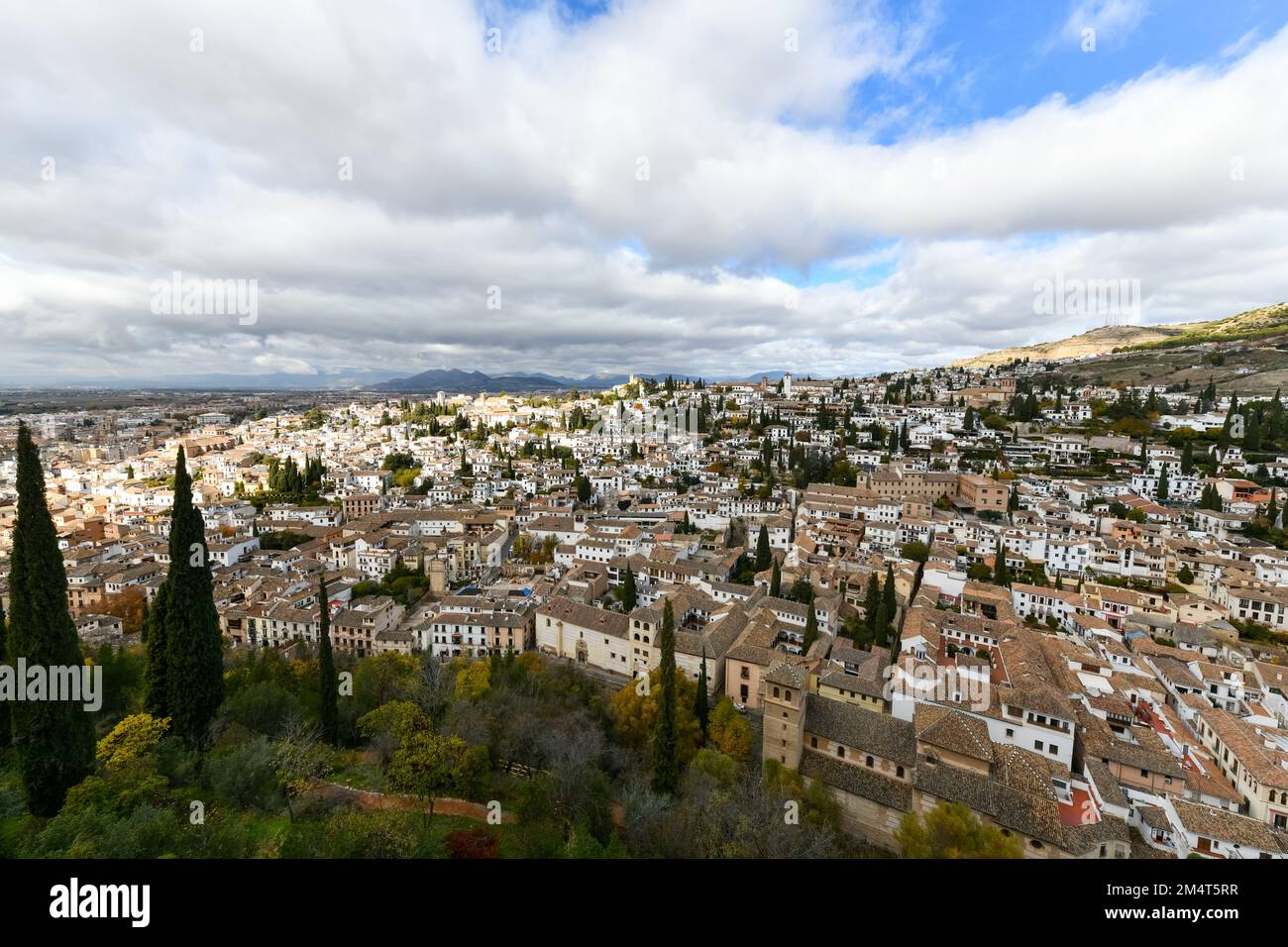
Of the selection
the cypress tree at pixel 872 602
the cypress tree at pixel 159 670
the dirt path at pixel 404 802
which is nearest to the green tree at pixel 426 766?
the dirt path at pixel 404 802

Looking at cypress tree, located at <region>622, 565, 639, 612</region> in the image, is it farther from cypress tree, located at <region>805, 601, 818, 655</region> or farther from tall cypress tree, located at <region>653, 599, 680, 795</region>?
tall cypress tree, located at <region>653, 599, 680, 795</region>

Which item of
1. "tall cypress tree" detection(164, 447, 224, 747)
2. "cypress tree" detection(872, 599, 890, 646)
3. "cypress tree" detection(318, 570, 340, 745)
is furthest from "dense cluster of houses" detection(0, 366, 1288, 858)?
"tall cypress tree" detection(164, 447, 224, 747)

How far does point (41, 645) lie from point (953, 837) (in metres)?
14.7

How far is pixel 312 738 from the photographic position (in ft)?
37.2

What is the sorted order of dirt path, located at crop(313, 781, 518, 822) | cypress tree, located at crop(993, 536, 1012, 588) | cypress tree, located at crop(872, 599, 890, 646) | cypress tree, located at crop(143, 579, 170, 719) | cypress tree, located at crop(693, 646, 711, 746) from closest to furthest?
dirt path, located at crop(313, 781, 518, 822)
cypress tree, located at crop(143, 579, 170, 719)
cypress tree, located at crop(693, 646, 711, 746)
cypress tree, located at crop(872, 599, 890, 646)
cypress tree, located at crop(993, 536, 1012, 588)

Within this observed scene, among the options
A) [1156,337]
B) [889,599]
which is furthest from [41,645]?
[1156,337]

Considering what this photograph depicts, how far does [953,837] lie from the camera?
936cm

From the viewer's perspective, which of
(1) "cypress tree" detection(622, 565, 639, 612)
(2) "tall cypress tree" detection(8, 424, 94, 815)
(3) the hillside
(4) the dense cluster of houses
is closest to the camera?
(2) "tall cypress tree" detection(8, 424, 94, 815)

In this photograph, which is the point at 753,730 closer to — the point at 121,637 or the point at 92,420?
the point at 121,637

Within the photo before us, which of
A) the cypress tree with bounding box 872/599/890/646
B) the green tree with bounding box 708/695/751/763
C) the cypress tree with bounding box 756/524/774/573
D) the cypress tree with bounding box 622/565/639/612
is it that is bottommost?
the green tree with bounding box 708/695/751/763

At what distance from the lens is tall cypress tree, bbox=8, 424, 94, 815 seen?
811cm

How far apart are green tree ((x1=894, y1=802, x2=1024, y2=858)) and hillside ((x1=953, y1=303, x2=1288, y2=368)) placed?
3885 inches

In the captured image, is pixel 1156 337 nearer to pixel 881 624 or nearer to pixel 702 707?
pixel 881 624
